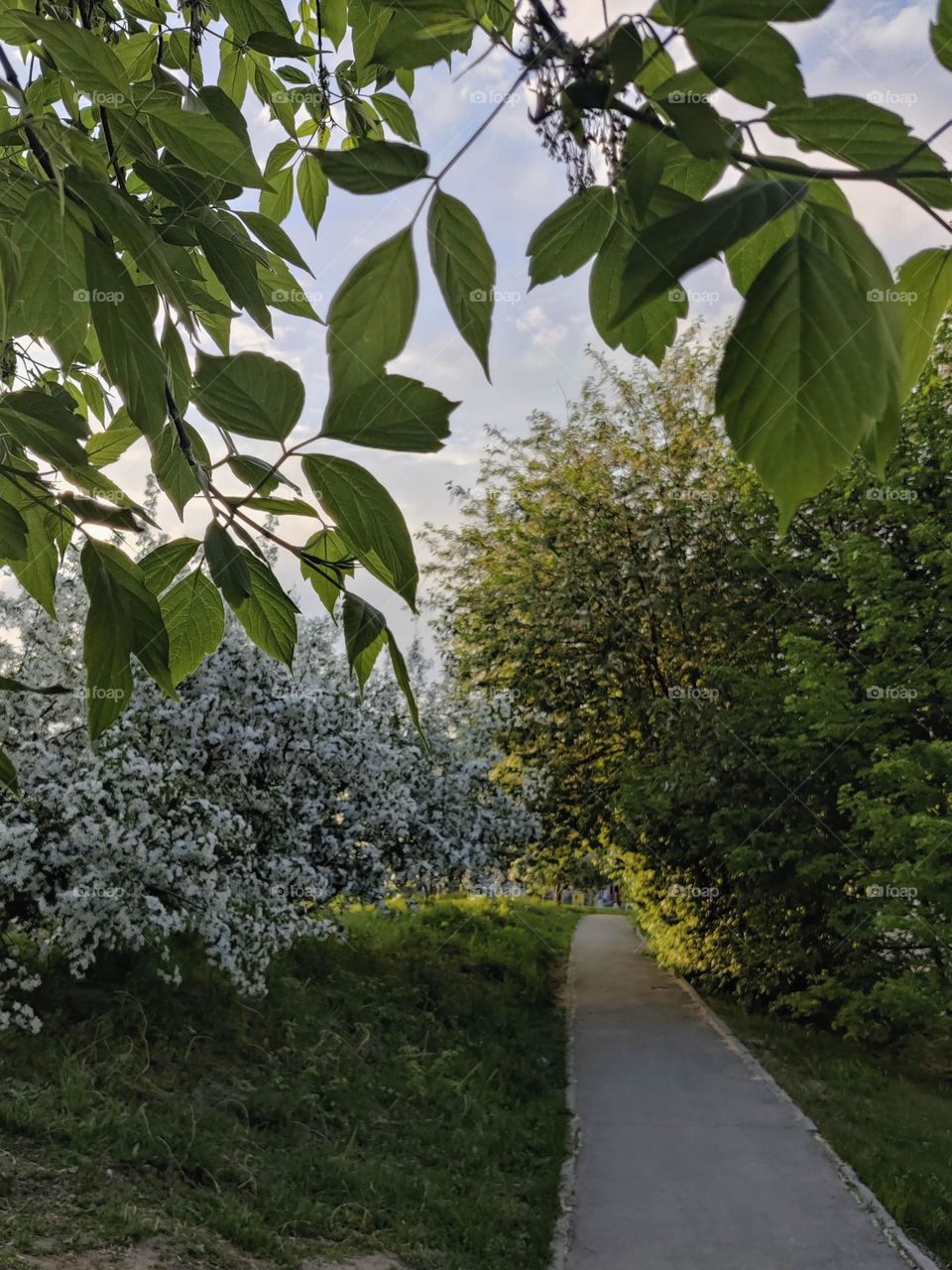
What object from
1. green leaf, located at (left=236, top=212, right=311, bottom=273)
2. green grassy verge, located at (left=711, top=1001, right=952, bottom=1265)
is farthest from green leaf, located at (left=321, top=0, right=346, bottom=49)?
green grassy verge, located at (left=711, top=1001, right=952, bottom=1265)

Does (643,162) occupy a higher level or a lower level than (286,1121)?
higher

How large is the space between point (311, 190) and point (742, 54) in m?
1.01

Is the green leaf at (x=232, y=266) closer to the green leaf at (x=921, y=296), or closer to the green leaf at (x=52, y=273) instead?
the green leaf at (x=52, y=273)

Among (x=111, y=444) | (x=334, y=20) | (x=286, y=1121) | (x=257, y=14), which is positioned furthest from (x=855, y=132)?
(x=286, y=1121)

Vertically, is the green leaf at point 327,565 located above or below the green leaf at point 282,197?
below

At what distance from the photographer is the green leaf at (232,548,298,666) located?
80 cm

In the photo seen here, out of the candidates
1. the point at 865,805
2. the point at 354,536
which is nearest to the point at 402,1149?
the point at 865,805

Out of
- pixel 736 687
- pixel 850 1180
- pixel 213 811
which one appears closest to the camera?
pixel 850 1180

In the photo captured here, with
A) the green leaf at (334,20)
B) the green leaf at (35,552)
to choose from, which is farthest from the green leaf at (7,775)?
the green leaf at (334,20)

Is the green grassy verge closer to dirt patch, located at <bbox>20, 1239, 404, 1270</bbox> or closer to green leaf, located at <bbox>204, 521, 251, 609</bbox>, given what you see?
dirt patch, located at <bbox>20, 1239, 404, 1270</bbox>

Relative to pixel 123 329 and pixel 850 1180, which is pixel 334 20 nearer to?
pixel 123 329

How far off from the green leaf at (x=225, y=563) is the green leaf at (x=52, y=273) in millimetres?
185

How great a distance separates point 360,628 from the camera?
723mm

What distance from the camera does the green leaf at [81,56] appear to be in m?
0.54
